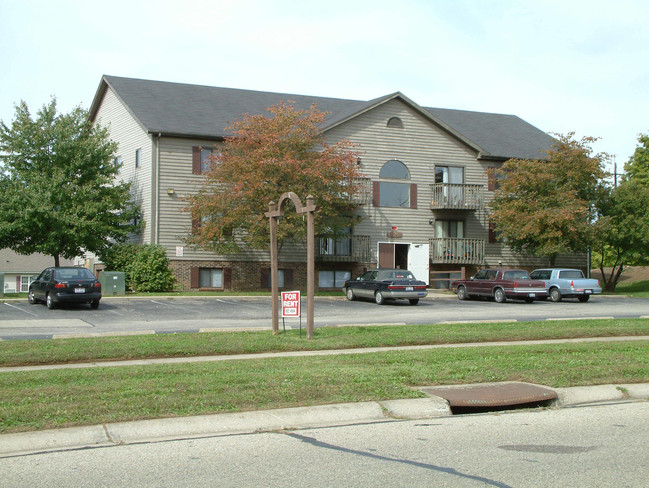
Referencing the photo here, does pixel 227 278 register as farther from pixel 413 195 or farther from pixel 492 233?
pixel 492 233

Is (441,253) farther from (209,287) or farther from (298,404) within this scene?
(298,404)

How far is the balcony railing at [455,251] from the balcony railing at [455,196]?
1750 millimetres

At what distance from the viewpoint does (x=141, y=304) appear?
2503cm

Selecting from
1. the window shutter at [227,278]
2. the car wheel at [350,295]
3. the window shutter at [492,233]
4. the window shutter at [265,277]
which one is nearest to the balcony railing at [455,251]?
the window shutter at [492,233]

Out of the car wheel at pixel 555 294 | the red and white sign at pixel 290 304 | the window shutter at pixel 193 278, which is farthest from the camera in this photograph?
the window shutter at pixel 193 278

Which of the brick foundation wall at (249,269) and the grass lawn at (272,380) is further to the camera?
the brick foundation wall at (249,269)

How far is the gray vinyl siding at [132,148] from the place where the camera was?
33500 mm

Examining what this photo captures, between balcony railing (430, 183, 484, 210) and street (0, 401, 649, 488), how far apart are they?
2996 cm

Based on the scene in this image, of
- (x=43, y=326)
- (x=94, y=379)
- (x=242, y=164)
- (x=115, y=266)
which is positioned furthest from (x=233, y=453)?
(x=115, y=266)

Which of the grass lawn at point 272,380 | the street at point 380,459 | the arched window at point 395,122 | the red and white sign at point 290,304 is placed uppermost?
the arched window at point 395,122

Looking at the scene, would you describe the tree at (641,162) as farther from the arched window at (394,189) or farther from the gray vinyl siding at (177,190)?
the gray vinyl siding at (177,190)

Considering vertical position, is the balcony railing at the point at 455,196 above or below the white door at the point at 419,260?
above

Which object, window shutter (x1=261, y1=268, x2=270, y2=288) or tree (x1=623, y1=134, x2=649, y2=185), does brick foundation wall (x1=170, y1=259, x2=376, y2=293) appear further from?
tree (x1=623, y1=134, x2=649, y2=185)

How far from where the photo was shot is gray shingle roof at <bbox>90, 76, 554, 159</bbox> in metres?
34.1
